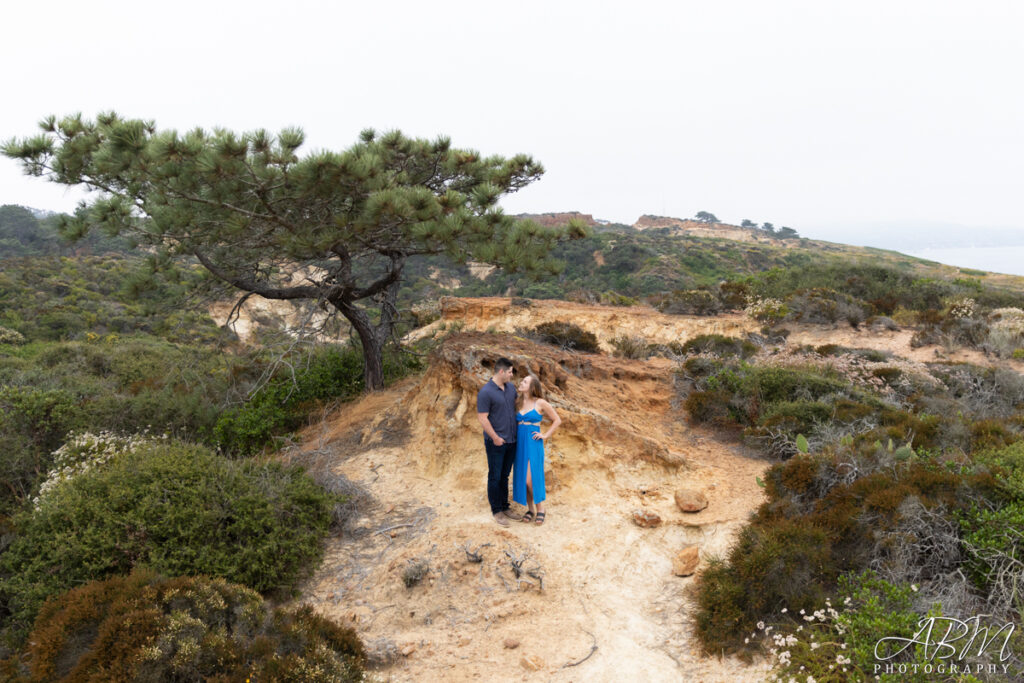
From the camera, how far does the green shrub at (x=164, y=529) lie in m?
4.62

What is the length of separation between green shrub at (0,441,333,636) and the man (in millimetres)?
1736

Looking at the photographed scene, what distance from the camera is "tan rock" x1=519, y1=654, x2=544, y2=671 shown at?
3.90 m

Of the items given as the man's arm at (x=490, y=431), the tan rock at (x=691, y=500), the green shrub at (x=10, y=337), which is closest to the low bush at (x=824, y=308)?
the tan rock at (x=691, y=500)

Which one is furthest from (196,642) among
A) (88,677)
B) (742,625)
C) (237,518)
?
(742,625)

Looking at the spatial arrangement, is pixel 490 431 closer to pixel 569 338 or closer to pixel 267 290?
pixel 267 290

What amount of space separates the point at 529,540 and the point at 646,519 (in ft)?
3.80

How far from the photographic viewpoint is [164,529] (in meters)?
4.91

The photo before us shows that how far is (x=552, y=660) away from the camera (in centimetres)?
400

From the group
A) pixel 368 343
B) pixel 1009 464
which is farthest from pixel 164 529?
pixel 1009 464

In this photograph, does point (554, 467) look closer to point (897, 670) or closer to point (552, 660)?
point (552, 660)

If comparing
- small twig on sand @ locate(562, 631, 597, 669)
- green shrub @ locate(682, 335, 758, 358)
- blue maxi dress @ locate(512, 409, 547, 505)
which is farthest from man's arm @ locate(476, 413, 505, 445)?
green shrub @ locate(682, 335, 758, 358)

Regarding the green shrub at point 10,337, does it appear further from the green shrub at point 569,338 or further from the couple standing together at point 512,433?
the couple standing together at point 512,433

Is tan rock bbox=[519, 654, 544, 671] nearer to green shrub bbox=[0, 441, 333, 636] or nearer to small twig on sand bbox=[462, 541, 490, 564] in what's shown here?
small twig on sand bbox=[462, 541, 490, 564]

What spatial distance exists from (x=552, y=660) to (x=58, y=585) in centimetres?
392
